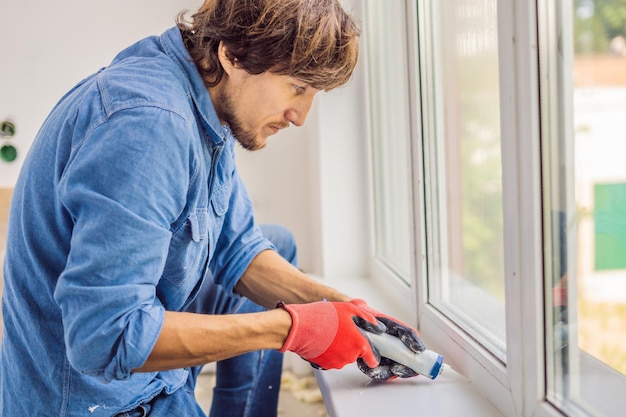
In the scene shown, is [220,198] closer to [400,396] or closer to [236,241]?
[236,241]

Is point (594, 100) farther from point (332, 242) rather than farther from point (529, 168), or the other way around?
point (332, 242)

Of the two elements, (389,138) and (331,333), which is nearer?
(331,333)

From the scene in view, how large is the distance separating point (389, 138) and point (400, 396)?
37.1 inches

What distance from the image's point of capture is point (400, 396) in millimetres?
1199

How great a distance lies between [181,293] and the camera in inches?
48.2

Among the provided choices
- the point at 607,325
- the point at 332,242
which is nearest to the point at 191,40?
the point at 607,325

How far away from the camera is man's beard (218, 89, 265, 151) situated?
46.0 inches

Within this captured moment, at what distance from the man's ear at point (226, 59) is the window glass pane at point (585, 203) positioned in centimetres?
52

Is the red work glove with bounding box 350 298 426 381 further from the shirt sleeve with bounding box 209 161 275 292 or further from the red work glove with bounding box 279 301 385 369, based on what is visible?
the shirt sleeve with bounding box 209 161 275 292

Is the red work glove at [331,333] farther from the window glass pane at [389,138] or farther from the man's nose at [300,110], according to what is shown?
the window glass pane at [389,138]

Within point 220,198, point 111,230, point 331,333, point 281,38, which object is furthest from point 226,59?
point 331,333

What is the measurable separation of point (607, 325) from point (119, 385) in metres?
0.82

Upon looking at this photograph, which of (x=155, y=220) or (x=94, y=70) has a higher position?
(x=94, y=70)

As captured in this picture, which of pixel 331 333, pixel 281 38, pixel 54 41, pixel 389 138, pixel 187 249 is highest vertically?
pixel 54 41
